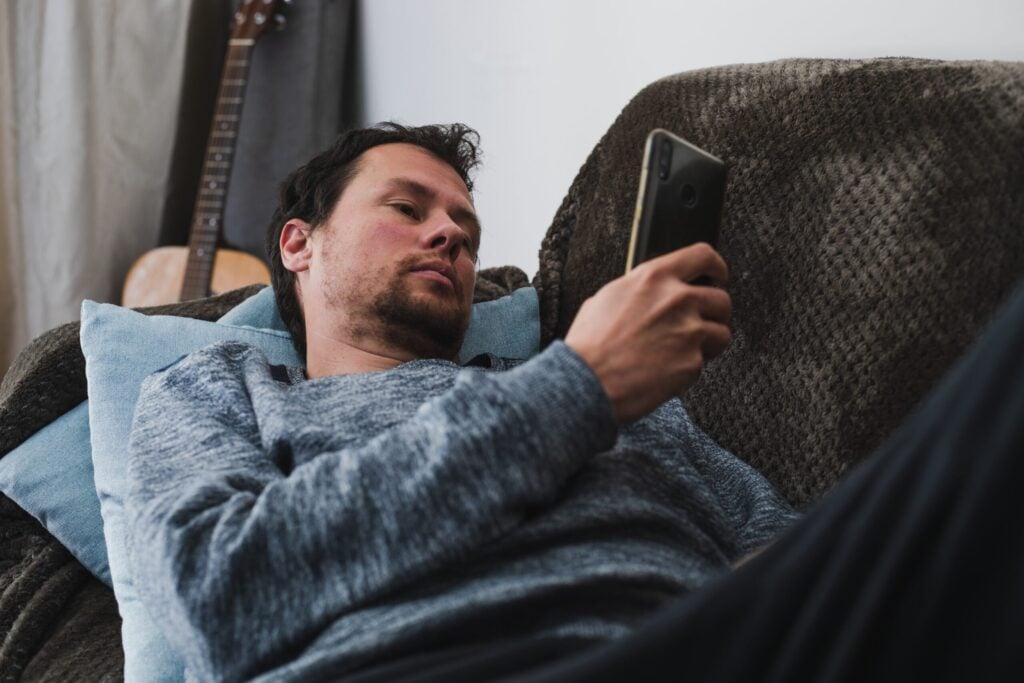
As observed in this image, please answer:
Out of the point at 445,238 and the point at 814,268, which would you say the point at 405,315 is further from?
the point at 814,268

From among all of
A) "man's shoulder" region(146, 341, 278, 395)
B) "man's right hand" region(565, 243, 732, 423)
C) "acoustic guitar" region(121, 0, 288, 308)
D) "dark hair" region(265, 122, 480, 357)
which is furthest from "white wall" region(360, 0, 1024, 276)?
"man's shoulder" region(146, 341, 278, 395)

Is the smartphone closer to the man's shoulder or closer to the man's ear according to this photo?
the man's shoulder

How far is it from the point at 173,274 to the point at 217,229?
14cm

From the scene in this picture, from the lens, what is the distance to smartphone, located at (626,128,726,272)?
0.89 m

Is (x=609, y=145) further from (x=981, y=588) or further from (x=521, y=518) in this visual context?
(x=981, y=588)

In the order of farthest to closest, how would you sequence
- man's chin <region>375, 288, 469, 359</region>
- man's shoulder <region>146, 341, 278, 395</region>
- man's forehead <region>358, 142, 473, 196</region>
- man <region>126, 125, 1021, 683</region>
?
1. man's forehead <region>358, 142, 473, 196</region>
2. man's chin <region>375, 288, 469, 359</region>
3. man's shoulder <region>146, 341, 278, 395</region>
4. man <region>126, 125, 1021, 683</region>

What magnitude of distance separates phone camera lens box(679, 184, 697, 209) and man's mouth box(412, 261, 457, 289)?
0.33 metres

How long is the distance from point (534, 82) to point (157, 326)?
85 centimetres

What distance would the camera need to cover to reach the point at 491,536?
73 centimetres

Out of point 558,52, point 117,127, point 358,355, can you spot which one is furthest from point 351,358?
point 117,127

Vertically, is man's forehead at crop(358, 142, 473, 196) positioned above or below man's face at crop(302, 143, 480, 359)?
above

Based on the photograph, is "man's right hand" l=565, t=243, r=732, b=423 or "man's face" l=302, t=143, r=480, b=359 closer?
"man's right hand" l=565, t=243, r=732, b=423

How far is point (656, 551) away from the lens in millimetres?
799

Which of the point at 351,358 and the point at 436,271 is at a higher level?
the point at 436,271
